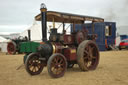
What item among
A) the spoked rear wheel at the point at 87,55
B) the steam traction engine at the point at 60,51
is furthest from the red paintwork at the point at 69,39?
the spoked rear wheel at the point at 87,55

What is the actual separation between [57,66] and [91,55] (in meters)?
1.81

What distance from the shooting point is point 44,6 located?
5.38 metres

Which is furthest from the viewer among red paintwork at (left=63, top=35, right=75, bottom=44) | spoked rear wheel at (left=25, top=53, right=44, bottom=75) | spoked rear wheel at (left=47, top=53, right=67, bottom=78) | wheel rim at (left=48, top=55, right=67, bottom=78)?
red paintwork at (left=63, top=35, right=75, bottom=44)

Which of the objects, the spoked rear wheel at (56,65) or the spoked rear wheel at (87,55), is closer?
the spoked rear wheel at (56,65)

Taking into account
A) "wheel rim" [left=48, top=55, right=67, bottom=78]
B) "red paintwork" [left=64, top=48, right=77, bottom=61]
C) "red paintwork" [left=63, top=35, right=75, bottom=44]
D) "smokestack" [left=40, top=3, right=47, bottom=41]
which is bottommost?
"wheel rim" [left=48, top=55, right=67, bottom=78]

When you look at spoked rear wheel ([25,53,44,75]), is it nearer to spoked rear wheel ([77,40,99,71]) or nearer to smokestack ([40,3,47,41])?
smokestack ([40,3,47,41])

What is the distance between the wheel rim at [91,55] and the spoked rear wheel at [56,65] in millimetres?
1152

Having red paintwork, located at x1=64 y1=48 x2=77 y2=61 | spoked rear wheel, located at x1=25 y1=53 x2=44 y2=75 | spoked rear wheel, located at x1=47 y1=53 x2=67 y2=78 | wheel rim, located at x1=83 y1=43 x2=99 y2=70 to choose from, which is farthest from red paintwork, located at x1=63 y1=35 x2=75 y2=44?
spoked rear wheel, located at x1=25 y1=53 x2=44 y2=75

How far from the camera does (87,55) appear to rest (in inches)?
236

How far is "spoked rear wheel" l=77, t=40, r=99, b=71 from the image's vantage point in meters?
5.59

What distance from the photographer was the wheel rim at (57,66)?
15.7 feet

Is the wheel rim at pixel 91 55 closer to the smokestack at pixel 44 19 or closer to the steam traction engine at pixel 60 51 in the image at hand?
the steam traction engine at pixel 60 51

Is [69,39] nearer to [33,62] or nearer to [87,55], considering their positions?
[87,55]

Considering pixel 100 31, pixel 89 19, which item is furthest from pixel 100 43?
pixel 89 19
